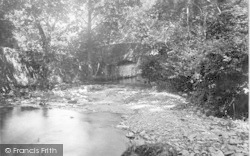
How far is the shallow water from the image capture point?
5102mm

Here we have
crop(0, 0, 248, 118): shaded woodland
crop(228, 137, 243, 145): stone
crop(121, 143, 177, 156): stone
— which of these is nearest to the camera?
crop(121, 143, 177, 156): stone

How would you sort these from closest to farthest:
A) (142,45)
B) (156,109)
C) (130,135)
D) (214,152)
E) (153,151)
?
1. (153,151)
2. (214,152)
3. (130,135)
4. (156,109)
5. (142,45)

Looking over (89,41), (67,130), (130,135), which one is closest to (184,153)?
(130,135)

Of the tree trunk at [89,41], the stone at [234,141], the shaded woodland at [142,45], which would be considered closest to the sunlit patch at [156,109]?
the shaded woodland at [142,45]

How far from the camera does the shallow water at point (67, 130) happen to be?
16.7 feet

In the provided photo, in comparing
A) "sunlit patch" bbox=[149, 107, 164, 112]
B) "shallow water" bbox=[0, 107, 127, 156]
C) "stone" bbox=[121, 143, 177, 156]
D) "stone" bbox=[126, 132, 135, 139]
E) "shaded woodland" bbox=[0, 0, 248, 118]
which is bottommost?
"stone" bbox=[126, 132, 135, 139]

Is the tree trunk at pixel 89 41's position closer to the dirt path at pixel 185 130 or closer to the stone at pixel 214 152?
the dirt path at pixel 185 130

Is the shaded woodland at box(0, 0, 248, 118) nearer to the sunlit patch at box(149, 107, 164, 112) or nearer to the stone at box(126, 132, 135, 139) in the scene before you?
the sunlit patch at box(149, 107, 164, 112)

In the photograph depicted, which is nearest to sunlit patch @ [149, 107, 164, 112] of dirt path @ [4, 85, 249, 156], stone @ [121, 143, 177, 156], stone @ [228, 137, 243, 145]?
dirt path @ [4, 85, 249, 156]

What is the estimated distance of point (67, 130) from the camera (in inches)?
250

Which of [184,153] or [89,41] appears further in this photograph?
[89,41]

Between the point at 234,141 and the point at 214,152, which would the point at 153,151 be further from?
the point at 234,141

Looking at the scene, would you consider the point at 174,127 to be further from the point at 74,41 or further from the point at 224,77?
the point at 74,41

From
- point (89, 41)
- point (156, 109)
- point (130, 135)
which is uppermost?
point (89, 41)
